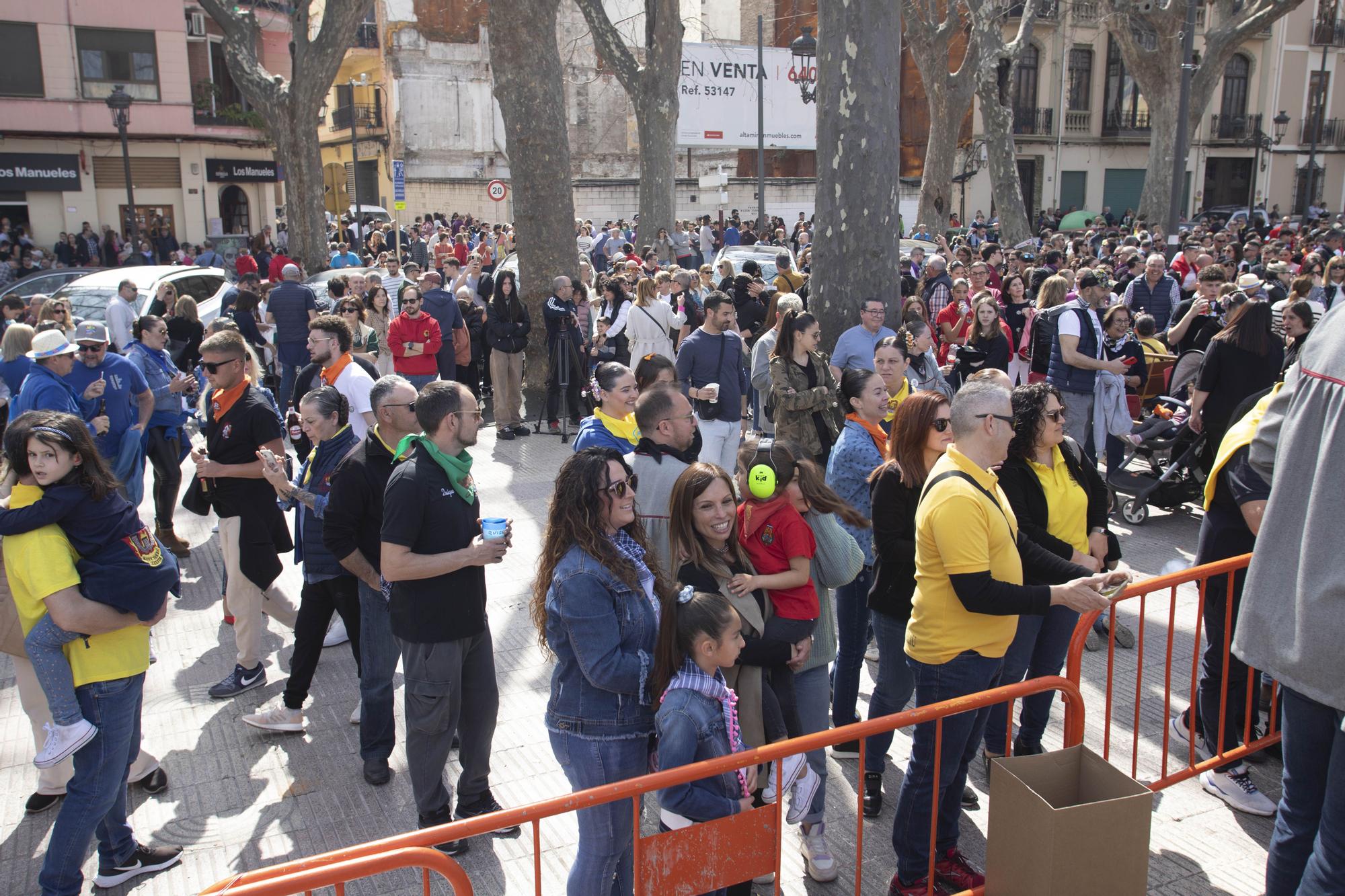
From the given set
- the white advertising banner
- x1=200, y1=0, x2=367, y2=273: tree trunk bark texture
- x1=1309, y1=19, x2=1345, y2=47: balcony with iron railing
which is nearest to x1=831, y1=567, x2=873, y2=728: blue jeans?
x1=200, y1=0, x2=367, y2=273: tree trunk bark texture

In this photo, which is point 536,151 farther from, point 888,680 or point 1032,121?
point 1032,121

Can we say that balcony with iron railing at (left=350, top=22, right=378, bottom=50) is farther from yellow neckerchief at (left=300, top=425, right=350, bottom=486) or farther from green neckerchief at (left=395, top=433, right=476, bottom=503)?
green neckerchief at (left=395, top=433, right=476, bottom=503)

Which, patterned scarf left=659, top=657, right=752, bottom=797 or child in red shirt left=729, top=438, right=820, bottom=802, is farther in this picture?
child in red shirt left=729, top=438, right=820, bottom=802

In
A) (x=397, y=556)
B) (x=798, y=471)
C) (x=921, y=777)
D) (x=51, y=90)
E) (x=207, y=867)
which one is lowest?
(x=207, y=867)

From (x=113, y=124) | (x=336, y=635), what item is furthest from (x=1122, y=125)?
(x=336, y=635)

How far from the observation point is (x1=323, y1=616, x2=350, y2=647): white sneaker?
6.26 meters

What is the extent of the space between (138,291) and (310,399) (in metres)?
9.85

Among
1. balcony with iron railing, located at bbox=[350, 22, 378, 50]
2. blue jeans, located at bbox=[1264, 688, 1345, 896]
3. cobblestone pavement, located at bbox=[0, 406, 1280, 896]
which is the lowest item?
cobblestone pavement, located at bbox=[0, 406, 1280, 896]

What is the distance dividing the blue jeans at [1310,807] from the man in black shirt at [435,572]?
2.66m

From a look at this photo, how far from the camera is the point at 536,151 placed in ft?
41.0

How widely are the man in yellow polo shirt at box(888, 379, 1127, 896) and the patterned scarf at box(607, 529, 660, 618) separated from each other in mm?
963

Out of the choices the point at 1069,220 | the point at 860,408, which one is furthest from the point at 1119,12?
the point at 860,408

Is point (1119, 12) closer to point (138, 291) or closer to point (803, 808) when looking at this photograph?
point (138, 291)

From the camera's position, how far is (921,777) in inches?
139
